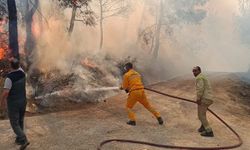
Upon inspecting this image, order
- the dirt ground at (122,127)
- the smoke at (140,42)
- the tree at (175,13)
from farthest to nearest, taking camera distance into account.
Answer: the tree at (175,13)
the smoke at (140,42)
the dirt ground at (122,127)

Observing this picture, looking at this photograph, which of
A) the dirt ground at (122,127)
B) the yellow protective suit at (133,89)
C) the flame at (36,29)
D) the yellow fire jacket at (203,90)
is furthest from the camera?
the flame at (36,29)

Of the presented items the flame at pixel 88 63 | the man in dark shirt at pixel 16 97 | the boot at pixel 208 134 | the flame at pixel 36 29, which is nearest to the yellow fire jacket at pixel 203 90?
the boot at pixel 208 134

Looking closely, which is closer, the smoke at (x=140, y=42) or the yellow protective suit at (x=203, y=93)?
the yellow protective suit at (x=203, y=93)

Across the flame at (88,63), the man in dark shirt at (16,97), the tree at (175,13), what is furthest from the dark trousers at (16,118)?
the tree at (175,13)

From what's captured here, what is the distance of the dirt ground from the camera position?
10.0 m

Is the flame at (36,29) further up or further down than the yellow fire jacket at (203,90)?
further up

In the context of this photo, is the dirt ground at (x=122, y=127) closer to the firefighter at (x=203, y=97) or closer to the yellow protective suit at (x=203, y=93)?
the firefighter at (x=203, y=97)

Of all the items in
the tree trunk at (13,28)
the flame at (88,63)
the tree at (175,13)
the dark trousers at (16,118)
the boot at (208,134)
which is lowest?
the boot at (208,134)

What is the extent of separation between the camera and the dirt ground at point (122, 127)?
10.0m

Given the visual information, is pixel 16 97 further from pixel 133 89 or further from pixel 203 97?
pixel 203 97

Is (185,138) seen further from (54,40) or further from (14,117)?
(54,40)

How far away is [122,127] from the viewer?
11.8 metres

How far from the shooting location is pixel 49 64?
2331 cm

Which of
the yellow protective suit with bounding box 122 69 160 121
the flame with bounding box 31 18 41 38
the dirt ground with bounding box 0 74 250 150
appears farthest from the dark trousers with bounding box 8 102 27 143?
the flame with bounding box 31 18 41 38
